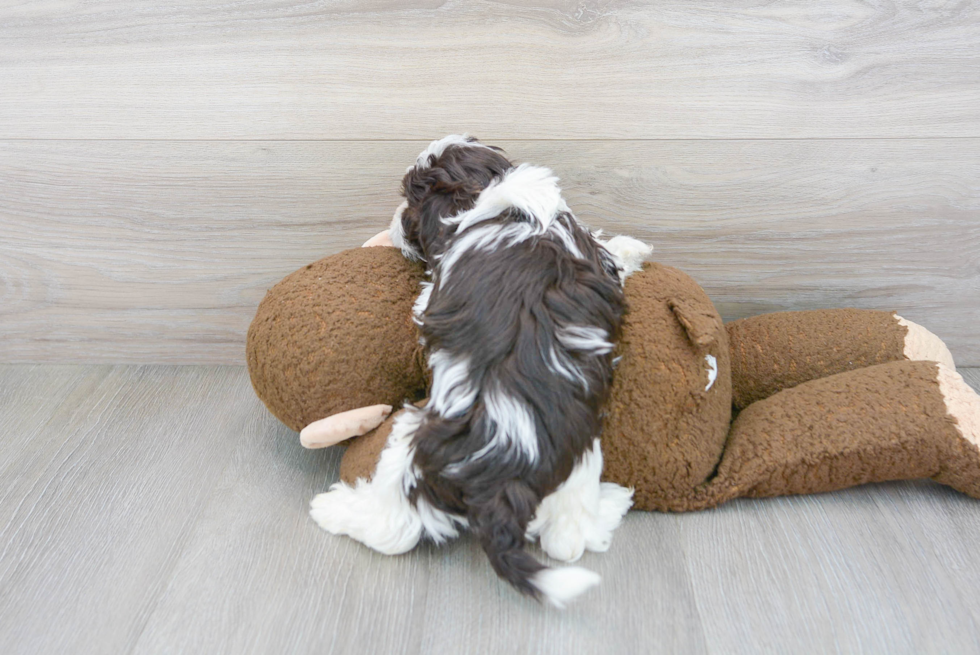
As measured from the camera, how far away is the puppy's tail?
2.62 ft

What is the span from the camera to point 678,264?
133 centimetres

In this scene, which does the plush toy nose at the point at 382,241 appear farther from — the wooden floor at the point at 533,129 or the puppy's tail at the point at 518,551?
the puppy's tail at the point at 518,551

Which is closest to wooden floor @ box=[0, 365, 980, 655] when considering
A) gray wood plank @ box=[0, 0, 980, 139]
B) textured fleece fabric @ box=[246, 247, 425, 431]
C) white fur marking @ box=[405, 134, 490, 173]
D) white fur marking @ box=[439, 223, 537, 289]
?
Result: textured fleece fabric @ box=[246, 247, 425, 431]

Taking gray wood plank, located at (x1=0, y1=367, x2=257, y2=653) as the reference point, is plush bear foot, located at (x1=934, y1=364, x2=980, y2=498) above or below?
above

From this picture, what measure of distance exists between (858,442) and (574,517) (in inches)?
16.1

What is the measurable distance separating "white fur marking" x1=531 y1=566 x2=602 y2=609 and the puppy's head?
44cm

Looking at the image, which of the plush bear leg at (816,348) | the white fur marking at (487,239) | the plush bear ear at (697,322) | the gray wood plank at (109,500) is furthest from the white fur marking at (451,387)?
the plush bear leg at (816,348)

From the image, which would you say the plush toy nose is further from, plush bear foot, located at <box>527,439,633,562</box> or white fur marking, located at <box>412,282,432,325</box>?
plush bear foot, located at <box>527,439,633,562</box>

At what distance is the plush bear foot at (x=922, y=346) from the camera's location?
1163 millimetres

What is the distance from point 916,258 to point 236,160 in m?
1.23

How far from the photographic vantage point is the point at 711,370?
1.00 m

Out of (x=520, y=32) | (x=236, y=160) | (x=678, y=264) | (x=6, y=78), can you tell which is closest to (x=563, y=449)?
(x=678, y=264)

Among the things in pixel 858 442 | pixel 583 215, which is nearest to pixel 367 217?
pixel 583 215

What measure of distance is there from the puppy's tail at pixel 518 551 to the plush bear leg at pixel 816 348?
1.71 ft
